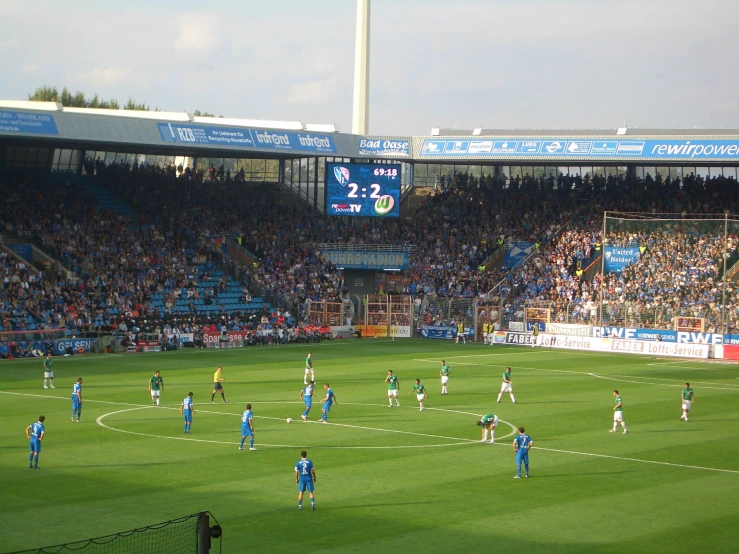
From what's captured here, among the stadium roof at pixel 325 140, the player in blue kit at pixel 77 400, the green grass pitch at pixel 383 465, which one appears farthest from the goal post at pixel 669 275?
the player in blue kit at pixel 77 400

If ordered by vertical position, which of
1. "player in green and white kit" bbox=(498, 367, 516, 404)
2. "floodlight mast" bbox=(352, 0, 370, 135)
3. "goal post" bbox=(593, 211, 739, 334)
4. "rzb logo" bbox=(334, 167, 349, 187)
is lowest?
"player in green and white kit" bbox=(498, 367, 516, 404)

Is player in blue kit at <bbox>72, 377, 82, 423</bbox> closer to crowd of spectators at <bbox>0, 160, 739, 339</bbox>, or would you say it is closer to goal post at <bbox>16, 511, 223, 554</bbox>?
goal post at <bbox>16, 511, 223, 554</bbox>

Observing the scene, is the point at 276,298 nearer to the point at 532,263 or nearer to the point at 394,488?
the point at 532,263

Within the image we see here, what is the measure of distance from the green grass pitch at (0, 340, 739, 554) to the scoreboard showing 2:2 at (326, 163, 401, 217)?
2566cm

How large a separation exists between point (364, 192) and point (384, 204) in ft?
5.81

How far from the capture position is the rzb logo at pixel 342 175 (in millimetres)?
74312

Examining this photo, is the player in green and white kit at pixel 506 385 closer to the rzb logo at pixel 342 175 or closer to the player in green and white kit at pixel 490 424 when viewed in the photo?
the player in green and white kit at pixel 490 424

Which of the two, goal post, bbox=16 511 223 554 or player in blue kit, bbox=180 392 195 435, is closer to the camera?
goal post, bbox=16 511 223 554

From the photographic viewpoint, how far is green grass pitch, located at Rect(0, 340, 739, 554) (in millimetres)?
21562

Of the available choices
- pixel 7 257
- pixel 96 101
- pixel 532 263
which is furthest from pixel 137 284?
pixel 96 101

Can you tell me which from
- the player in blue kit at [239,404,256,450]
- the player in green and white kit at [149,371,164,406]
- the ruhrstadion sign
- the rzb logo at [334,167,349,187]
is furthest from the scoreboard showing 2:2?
the player in blue kit at [239,404,256,450]

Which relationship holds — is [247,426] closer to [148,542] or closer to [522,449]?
[522,449]

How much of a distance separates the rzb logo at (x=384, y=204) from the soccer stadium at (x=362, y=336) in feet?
0.41

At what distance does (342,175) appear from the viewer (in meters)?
74.4
